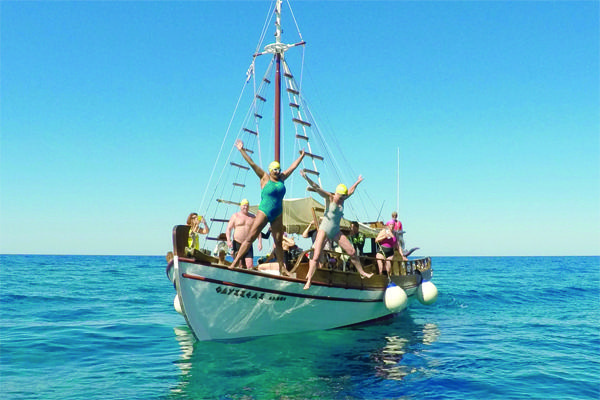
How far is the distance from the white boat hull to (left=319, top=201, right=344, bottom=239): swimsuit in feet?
4.68

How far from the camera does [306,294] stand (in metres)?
11.4

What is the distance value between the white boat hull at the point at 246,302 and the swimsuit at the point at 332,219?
4.68 ft

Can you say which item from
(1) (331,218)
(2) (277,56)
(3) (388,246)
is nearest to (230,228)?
(1) (331,218)

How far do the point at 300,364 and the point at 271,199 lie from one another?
11.9 feet

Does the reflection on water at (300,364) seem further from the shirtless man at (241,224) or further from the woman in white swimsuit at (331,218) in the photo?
the shirtless man at (241,224)

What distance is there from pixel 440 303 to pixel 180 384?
1828 centimetres

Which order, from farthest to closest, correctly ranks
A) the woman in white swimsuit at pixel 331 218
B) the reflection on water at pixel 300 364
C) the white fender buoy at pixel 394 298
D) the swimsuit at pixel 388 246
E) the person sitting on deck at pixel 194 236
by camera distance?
the swimsuit at pixel 388 246
the white fender buoy at pixel 394 298
the woman in white swimsuit at pixel 331 218
the person sitting on deck at pixel 194 236
the reflection on water at pixel 300 364

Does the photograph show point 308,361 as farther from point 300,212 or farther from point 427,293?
point 427,293

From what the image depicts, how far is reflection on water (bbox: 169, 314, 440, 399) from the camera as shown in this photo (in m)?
8.16

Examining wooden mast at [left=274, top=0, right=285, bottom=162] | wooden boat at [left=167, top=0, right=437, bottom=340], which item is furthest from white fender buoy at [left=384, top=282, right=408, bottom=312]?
wooden mast at [left=274, top=0, right=285, bottom=162]

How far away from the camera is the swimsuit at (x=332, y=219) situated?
1078 centimetres

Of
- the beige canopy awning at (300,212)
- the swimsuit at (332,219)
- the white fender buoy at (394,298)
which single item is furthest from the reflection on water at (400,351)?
the beige canopy awning at (300,212)

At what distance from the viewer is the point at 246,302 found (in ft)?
34.9

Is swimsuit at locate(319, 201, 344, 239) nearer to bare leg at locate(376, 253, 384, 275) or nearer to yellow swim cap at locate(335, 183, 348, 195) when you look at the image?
yellow swim cap at locate(335, 183, 348, 195)
